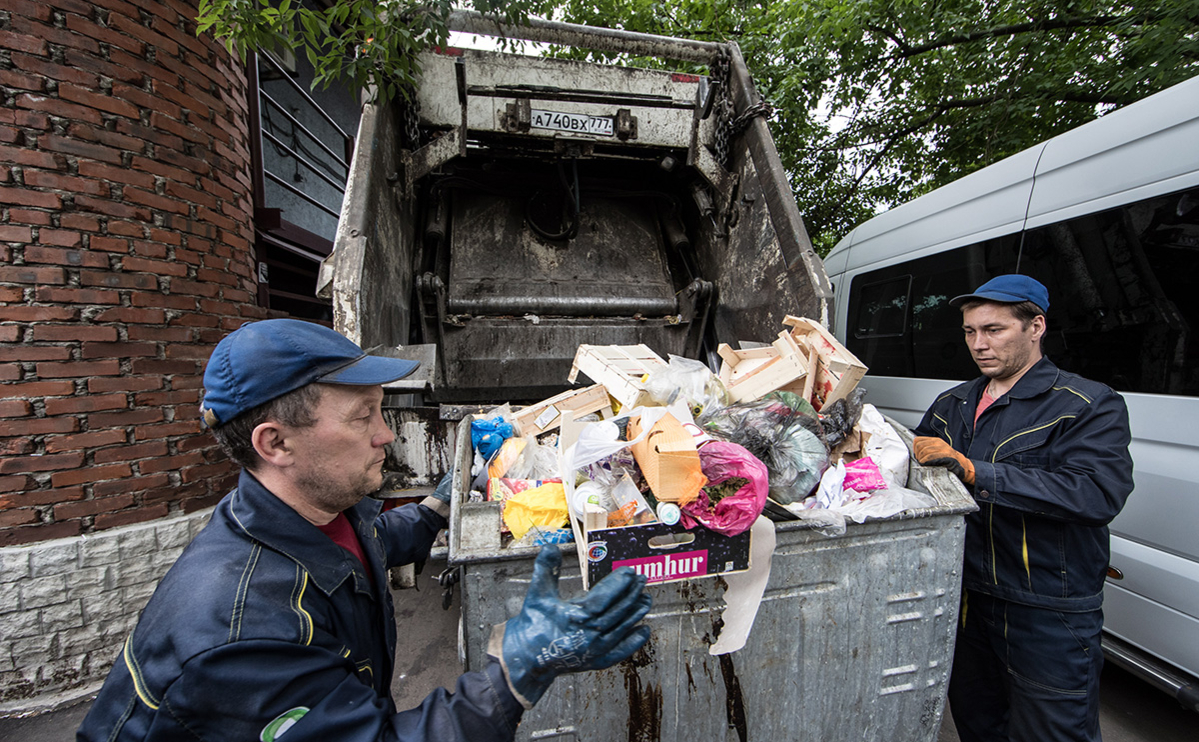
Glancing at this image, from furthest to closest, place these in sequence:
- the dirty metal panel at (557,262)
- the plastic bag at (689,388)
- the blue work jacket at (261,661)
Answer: the dirty metal panel at (557,262)
the plastic bag at (689,388)
the blue work jacket at (261,661)

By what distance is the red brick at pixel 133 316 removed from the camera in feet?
7.86

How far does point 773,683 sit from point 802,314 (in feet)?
5.59

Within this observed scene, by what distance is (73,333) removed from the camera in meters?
2.32

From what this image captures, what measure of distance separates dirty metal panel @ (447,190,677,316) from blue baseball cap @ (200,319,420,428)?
2410 mm

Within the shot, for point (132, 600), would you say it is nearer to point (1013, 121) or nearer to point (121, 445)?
point (121, 445)

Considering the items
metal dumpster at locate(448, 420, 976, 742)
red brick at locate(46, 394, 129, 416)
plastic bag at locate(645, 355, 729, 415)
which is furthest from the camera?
red brick at locate(46, 394, 129, 416)

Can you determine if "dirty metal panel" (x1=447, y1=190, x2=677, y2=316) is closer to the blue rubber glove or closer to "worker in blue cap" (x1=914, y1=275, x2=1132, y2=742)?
"worker in blue cap" (x1=914, y1=275, x2=1132, y2=742)

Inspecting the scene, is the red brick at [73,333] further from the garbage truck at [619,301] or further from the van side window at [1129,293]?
the van side window at [1129,293]

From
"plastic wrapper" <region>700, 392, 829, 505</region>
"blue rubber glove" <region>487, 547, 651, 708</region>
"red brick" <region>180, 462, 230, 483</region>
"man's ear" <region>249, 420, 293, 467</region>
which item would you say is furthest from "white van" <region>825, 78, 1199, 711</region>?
"red brick" <region>180, 462, 230, 483</region>

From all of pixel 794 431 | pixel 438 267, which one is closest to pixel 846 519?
pixel 794 431

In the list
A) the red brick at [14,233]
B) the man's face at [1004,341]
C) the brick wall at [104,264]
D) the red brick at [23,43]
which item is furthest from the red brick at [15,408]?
the man's face at [1004,341]

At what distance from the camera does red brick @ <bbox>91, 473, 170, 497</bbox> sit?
2.43 meters

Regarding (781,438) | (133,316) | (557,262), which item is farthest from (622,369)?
(133,316)

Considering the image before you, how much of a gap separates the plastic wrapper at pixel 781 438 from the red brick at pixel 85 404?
102 inches
